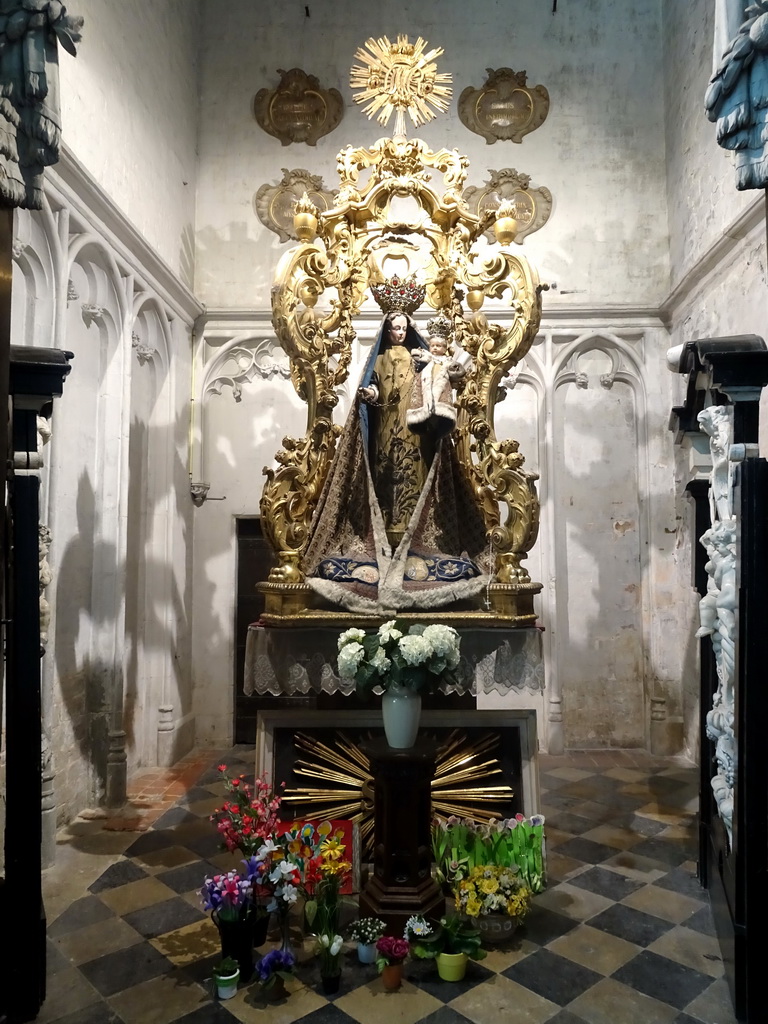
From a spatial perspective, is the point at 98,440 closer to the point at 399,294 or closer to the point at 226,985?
the point at 399,294

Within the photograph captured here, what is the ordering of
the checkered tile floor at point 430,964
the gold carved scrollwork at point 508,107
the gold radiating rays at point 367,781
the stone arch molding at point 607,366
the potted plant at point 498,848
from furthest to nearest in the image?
the gold carved scrollwork at point 508,107, the stone arch molding at point 607,366, the gold radiating rays at point 367,781, the potted plant at point 498,848, the checkered tile floor at point 430,964

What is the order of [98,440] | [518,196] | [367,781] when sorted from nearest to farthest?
[367,781] < [98,440] < [518,196]

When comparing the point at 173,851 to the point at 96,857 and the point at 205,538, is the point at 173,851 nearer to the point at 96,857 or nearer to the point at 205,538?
the point at 96,857

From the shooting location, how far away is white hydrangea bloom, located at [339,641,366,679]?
3.42m

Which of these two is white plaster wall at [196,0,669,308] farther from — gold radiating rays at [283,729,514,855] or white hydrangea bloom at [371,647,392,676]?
white hydrangea bloom at [371,647,392,676]

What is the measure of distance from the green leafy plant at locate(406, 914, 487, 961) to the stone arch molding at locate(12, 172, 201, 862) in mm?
2289

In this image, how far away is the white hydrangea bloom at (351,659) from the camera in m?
3.42

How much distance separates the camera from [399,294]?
4.90 metres

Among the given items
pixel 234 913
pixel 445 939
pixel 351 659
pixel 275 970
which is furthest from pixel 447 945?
pixel 351 659

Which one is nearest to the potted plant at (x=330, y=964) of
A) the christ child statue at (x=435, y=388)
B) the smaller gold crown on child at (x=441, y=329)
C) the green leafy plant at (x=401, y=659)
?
the green leafy plant at (x=401, y=659)

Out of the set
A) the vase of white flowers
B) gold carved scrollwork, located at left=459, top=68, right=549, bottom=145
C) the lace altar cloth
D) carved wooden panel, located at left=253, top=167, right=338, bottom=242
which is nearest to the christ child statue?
the lace altar cloth

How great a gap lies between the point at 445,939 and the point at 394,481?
2649 mm

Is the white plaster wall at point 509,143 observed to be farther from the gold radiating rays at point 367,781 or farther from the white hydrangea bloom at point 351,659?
the white hydrangea bloom at point 351,659

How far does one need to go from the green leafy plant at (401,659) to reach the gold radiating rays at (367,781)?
95cm
